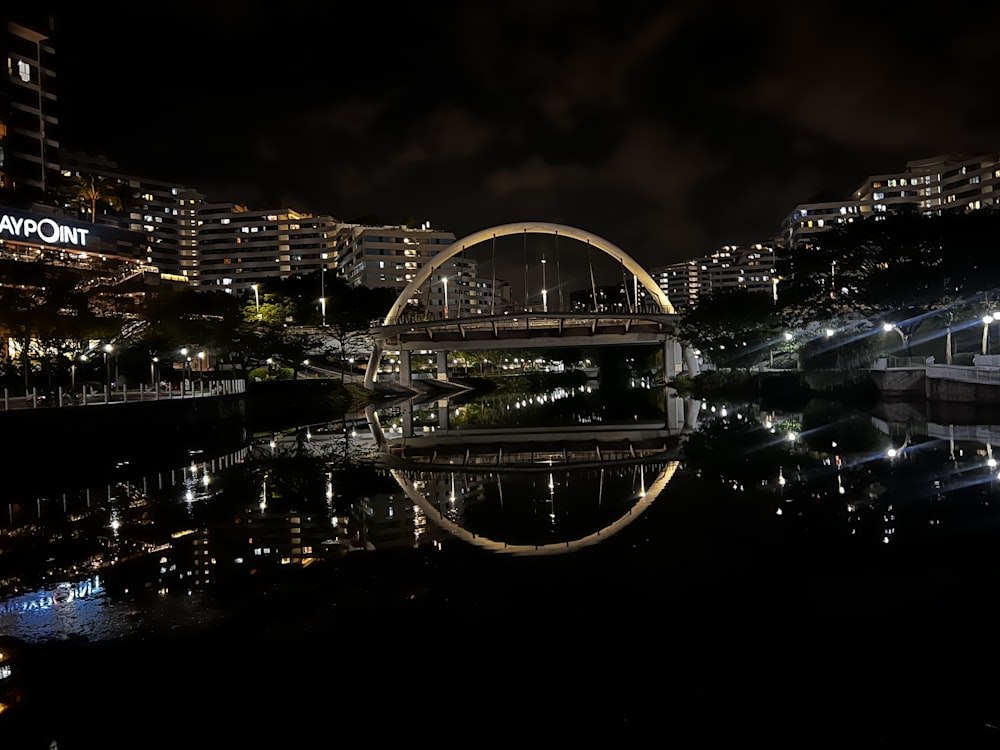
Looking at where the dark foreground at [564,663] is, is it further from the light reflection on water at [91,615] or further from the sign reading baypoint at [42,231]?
the sign reading baypoint at [42,231]

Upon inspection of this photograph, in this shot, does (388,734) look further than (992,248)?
No

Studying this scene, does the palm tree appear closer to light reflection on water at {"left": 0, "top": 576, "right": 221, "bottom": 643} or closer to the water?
the water

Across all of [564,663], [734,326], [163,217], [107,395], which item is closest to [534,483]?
[564,663]

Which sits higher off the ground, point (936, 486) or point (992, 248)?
point (992, 248)

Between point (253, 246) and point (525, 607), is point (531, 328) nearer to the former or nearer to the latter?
point (525, 607)

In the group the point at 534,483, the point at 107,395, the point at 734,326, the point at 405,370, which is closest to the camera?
the point at 534,483

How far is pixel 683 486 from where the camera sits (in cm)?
1719

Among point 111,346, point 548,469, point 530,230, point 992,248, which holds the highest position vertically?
point 530,230

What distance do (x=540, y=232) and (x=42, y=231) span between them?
48.8 metres

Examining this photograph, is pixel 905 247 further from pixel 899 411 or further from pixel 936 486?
pixel 936 486

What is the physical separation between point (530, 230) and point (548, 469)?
208ft

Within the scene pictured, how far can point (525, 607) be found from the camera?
8578 millimetres

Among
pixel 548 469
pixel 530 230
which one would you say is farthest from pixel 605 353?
pixel 548 469

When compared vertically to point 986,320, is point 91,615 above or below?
below
